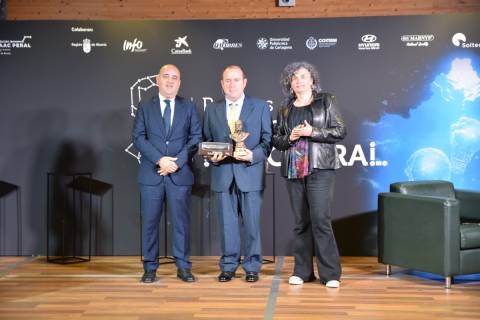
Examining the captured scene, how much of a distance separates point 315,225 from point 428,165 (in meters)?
2.03

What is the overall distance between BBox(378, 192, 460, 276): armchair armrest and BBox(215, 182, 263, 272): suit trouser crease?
115 cm

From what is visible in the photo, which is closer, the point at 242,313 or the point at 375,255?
the point at 242,313

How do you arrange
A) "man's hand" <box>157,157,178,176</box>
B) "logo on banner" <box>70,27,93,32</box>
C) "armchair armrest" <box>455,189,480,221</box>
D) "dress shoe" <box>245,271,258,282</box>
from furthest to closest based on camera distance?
"logo on banner" <box>70,27,93,32</box>
"armchair armrest" <box>455,189,480,221</box>
"dress shoe" <box>245,271,258,282</box>
"man's hand" <box>157,157,178,176</box>

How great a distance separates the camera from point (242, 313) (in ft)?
16.0

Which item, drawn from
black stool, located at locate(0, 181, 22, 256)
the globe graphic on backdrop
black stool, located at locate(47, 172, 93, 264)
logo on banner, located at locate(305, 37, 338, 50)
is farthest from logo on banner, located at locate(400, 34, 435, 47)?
black stool, located at locate(0, 181, 22, 256)

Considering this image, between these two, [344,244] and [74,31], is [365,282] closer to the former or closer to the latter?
[344,244]

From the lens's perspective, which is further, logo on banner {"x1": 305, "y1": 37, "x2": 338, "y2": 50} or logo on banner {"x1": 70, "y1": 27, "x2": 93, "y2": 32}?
logo on banner {"x1": 70, "y1": 27, "x2": 93, "y2": 32}

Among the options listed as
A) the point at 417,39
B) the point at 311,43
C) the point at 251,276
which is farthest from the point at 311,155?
the point at 417,39

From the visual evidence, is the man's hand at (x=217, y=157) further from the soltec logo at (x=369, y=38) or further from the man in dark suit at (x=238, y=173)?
the soltec logo at (x=369, y=38)

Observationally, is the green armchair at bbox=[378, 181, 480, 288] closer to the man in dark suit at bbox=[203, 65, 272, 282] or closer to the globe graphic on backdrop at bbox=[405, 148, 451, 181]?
the globe graphic on backdrop at bbox=[405, 148, 451, 181]

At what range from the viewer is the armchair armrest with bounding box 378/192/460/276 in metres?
5.62

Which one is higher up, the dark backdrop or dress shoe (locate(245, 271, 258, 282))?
the dark backdrop

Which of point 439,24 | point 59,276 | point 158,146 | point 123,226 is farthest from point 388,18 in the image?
point 59,276

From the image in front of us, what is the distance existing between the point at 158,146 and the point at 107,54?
5.94 feet
